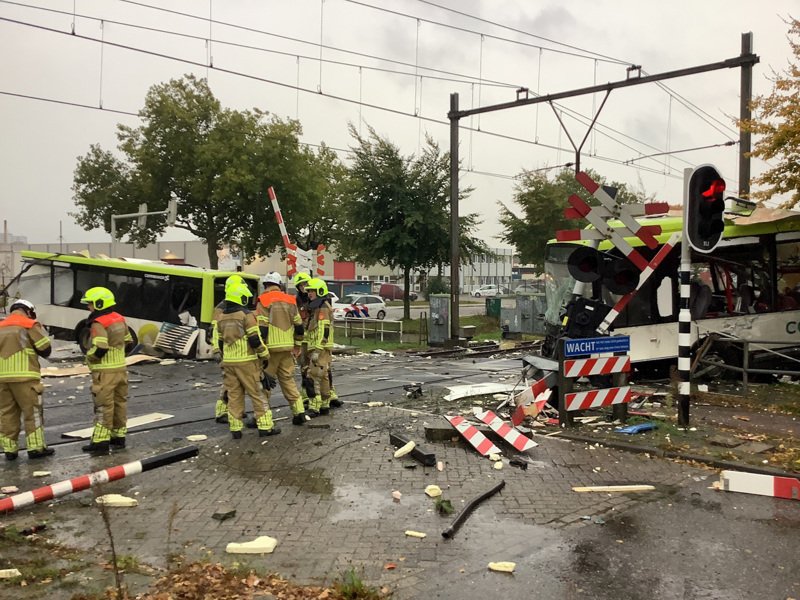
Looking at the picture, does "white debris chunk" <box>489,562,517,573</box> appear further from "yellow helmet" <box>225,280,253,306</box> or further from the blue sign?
"yellow helmet" <box>225,280,253,306</box>

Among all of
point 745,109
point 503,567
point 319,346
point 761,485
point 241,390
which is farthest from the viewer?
point 745,109

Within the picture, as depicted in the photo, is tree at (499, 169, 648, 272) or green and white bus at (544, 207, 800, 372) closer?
green and white bus at (544, 207, 800, 372)

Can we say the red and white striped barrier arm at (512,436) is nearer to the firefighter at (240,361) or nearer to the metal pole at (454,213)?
the firefighter at (240,361)

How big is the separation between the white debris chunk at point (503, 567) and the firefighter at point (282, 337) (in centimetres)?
512

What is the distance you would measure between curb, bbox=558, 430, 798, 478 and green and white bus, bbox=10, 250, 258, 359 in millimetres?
12348

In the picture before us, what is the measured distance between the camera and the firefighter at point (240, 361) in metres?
8.10

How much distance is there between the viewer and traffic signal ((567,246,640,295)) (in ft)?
30.3

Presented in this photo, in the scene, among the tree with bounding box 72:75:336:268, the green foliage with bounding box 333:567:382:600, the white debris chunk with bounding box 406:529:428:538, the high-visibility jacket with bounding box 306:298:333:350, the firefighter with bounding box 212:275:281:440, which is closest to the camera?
the green foliage with bounding box 333:567:382:600

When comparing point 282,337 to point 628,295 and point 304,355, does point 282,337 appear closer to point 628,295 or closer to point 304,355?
point 304,355

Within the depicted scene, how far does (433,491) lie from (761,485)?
9.48ft

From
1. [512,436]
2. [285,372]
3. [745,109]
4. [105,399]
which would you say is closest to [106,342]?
[105,399]

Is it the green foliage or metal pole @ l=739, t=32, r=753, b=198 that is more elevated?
metal pole @ l=739, t=32, r=753, b=198

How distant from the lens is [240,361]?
26.6 feet

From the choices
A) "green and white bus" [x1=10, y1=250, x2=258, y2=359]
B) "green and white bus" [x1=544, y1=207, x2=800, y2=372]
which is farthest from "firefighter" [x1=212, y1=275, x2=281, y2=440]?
"green and white bus" [x1=10, y1=250, x2=258, y2=359]
